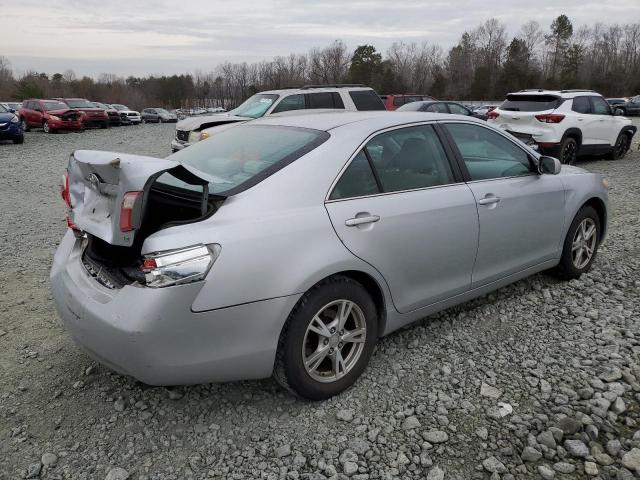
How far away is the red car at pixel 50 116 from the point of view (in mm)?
24188

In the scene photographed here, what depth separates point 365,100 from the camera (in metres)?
12.7

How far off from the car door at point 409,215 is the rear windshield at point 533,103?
30.3 ft

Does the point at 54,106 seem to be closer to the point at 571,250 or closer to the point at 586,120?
the point at 586,120

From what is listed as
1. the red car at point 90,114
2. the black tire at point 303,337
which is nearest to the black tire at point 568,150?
the black tire at point 303,337

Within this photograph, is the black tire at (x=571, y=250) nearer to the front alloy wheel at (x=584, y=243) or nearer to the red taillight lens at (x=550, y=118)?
the front alloy wheel at (x=584, y=243)

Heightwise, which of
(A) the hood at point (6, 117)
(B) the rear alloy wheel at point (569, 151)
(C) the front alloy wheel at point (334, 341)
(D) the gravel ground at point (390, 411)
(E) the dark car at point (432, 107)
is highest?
(E) the dark car at point (432, 107)

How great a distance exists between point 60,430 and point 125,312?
86 centimetres

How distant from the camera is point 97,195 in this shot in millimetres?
2736

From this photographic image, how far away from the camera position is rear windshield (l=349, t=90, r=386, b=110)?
12.6 metres

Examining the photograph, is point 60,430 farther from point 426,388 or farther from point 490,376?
point 490,376

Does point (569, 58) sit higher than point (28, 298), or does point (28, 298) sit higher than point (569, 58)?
point (569, 58)

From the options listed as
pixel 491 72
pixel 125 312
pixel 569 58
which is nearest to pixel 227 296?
pixel 125 312

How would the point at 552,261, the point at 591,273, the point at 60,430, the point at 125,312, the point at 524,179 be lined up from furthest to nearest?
the point at 591,273 < the point at 552,261 < the point at 524,179 < the point at 60,430 < the point at 125,312

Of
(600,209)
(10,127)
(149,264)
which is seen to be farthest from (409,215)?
(10,127)
